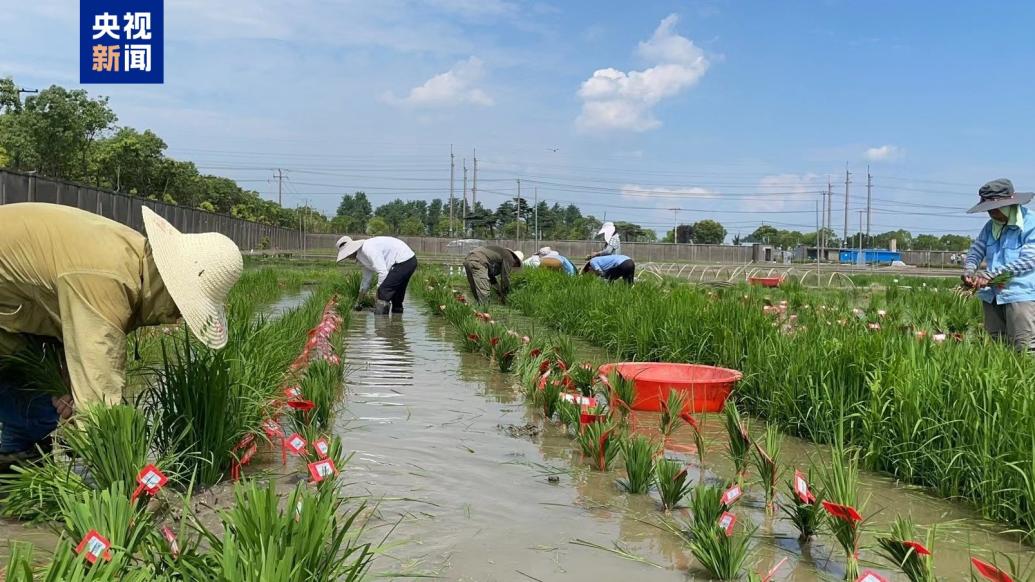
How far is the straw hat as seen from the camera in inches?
93.7

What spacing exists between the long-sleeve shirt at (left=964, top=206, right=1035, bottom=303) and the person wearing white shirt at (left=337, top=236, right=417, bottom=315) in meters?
5.94

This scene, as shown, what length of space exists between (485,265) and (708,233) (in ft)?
256

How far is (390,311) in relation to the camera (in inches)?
378

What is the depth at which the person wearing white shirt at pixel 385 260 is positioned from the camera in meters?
8.95

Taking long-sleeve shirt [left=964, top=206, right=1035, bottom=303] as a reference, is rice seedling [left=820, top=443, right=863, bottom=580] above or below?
below

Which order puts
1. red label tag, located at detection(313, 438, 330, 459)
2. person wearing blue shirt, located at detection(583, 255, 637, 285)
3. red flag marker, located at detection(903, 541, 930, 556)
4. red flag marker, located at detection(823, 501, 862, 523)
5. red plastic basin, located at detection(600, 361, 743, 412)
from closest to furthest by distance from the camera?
red flag marker, located at detection(903, 541, 930, 556) < red flag marker, located at detection(823, 501, 862, 523) < red label tag, located at detection(313, 438, 330, 459) < red plastic basin, located at detection(600, 361, 743, 412) < person wearing blue shirt, located at detection(583, 255, 637, 285)

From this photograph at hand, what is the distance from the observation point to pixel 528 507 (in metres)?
2.74

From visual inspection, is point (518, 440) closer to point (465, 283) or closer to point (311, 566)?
point (311, 566)

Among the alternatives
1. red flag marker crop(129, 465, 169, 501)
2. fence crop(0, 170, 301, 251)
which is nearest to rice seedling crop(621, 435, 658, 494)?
red flag marker crop(129, 465, 169, 501)

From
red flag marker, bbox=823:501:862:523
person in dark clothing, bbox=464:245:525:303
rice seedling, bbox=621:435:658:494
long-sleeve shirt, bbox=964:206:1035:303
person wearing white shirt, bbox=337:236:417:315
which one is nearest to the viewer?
red flag marker, bbox=823:501:862:523

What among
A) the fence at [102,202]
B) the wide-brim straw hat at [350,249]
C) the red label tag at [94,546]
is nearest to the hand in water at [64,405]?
the red label tag at [94,546]

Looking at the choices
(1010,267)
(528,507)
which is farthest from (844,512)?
(1010,267)

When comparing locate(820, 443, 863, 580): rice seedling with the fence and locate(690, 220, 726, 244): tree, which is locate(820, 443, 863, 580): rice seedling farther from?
locate(690, 220, 726, 244): tree

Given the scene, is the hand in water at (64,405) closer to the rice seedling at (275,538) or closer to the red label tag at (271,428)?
the red label tag at (271,428)
